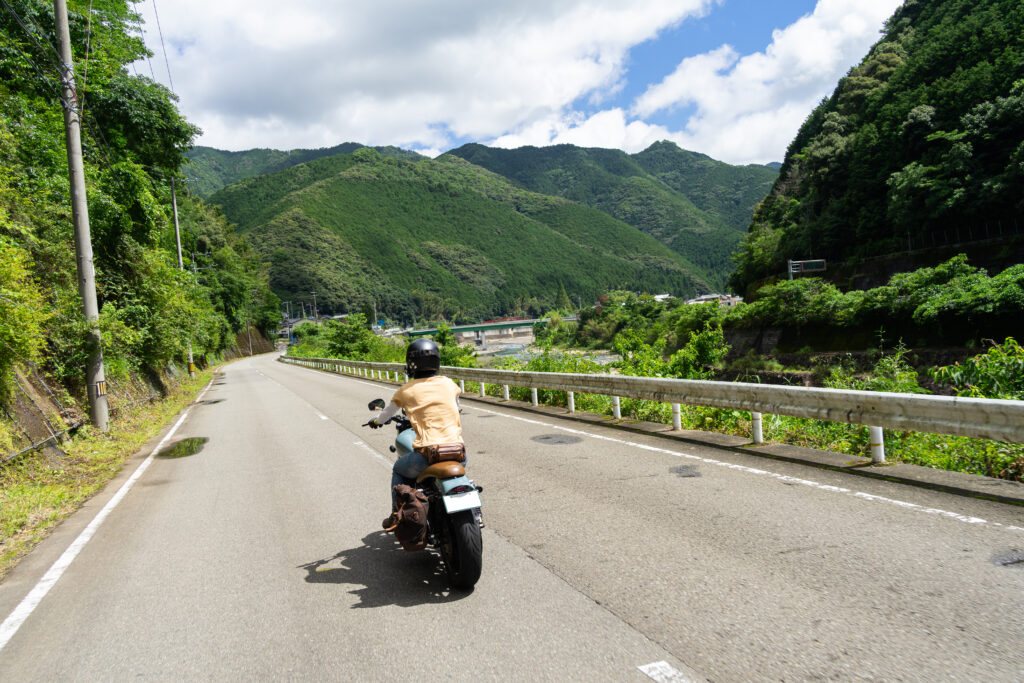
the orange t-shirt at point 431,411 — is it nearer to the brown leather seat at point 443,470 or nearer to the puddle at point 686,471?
the brown leather seat at point 443,470

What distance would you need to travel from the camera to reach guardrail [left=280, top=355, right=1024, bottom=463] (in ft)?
18.9

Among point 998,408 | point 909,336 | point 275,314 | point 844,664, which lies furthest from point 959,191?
point 275,314

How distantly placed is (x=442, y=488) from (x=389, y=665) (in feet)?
3.96

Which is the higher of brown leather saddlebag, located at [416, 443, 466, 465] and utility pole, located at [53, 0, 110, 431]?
utility pole, located at [53, 0, 110, 431]

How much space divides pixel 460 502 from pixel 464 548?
0.31 meters

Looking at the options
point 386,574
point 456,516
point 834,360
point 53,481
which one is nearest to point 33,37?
point 53,481

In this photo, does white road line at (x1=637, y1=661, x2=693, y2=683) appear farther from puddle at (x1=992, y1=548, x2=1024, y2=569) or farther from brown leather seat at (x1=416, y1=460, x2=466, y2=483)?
puddle at (x1=992, y1=548, x2=1024, y2=569)

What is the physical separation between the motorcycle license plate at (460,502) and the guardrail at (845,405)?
4.87 metres

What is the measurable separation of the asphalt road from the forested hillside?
6.00 meters

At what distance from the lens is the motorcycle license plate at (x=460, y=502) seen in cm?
415

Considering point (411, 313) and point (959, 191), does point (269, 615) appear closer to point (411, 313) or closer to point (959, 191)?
point (959, 191)

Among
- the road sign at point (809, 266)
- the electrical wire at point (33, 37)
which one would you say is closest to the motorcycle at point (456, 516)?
the electrical wire at point (33, 37)

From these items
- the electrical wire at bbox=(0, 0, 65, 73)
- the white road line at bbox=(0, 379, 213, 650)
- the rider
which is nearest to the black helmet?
the rider

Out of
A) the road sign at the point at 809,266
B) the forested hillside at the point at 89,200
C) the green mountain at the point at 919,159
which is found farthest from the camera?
the road sign at the point at 809,266
